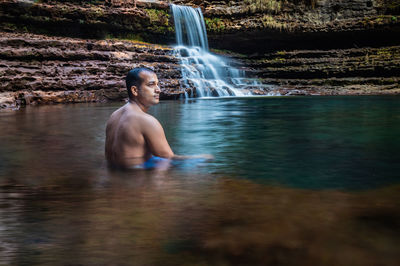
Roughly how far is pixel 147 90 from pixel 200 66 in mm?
14423

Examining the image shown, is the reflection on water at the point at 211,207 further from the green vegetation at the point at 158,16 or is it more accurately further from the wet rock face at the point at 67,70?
the green vegetation at the point at 158,16

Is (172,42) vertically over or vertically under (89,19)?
under

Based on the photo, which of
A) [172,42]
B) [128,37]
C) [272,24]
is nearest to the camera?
[128,37]

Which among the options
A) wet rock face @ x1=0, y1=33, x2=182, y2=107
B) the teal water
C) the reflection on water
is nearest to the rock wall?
wet rock face @ x1=0, y1=33, x2=182, y2=107

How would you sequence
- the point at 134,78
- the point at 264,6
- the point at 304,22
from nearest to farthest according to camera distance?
the point at 134,78 < the point at 304,22 < the point at 264,6

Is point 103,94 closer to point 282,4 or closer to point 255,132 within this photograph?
point 255,132

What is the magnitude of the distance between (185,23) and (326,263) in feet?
65.4

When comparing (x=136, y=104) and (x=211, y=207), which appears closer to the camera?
(x=211, y=207)

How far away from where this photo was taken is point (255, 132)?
6137 millimetres

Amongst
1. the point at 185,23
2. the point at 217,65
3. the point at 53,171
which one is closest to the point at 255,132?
the point at 53,171

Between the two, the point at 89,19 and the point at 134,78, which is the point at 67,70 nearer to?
the point at 89,19

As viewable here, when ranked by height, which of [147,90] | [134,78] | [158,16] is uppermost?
[158,16]

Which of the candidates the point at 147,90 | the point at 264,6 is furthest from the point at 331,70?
the point at 147,90

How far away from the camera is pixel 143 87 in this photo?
3.41 metres
